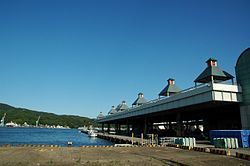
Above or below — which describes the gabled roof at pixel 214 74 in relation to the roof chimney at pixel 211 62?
below

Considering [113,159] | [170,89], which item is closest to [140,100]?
[170,89]

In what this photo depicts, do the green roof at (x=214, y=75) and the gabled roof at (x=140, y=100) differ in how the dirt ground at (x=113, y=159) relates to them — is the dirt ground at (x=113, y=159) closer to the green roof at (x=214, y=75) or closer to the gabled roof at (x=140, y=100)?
the green roof at (x=214, y=75)

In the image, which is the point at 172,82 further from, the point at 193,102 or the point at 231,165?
the point at 231,165

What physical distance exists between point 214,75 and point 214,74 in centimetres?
20

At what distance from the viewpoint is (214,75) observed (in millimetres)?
44656

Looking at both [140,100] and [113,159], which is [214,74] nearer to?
[113,159]

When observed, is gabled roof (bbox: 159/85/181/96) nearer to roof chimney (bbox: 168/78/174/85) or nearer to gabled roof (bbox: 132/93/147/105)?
roof chimney (bbox: 168/78/174/85)

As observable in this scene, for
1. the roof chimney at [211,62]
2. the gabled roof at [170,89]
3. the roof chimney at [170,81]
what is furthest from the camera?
the roof chimney at [170,81]

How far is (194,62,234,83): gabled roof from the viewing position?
45.0 m

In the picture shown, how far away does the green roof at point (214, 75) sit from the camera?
45025 millimetres

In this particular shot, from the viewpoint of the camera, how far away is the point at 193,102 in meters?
43.6

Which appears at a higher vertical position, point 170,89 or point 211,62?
point 211,62

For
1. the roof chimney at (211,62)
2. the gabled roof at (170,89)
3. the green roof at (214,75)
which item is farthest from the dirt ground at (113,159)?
the gabled roof at (170,89)

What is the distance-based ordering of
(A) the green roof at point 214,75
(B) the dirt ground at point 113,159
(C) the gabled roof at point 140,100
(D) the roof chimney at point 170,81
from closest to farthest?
1. (B) the dirt ground at point 113,159
2. (A) the green roof at point 214,75
3. (D) the roof chimney at point 170,81
4. (C) the gabled roof at point 140,100
